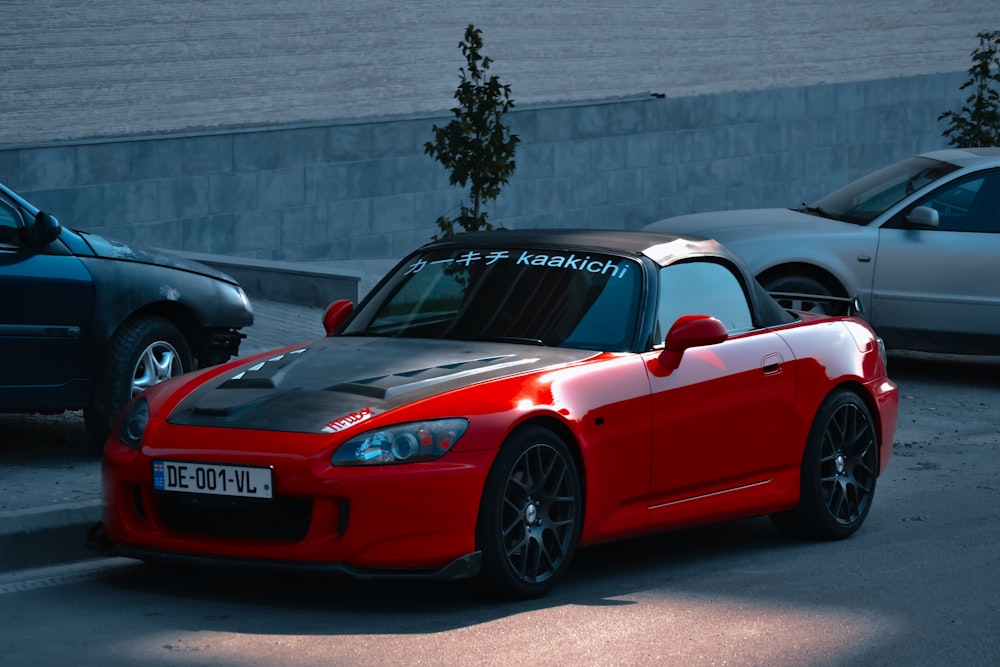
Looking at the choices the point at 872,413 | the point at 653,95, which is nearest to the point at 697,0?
the point at 653,95

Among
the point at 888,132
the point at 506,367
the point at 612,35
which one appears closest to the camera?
the point at 506,367

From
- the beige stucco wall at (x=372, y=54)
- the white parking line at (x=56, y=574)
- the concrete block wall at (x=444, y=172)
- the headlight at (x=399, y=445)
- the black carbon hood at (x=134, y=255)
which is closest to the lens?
the headlight at (x=399, y=445)

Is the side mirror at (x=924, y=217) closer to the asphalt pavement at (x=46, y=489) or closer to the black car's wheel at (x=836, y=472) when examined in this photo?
the black car's wheel at (x=836, y=472)

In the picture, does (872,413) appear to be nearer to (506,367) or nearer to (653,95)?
(506,367)

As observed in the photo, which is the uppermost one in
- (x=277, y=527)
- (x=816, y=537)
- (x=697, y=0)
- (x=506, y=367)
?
(x=697, y=0)

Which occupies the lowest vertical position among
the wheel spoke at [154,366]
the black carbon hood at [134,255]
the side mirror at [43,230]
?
the wheel spoke at [154,366]

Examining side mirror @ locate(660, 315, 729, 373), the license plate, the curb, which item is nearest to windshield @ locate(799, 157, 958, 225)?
side mirror @ locate(660, 315, 729, 373)

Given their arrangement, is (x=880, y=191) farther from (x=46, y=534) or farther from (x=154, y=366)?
(x=46, y=534)

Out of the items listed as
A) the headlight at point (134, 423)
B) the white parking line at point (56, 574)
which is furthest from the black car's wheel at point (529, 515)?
the white parking line at point (56, 574)

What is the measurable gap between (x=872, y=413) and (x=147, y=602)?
350 centimetres

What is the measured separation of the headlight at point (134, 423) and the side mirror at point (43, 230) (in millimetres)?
→ 1982

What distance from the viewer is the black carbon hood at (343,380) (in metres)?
6.25

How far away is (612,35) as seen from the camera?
834 inches

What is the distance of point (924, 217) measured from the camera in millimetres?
12508
